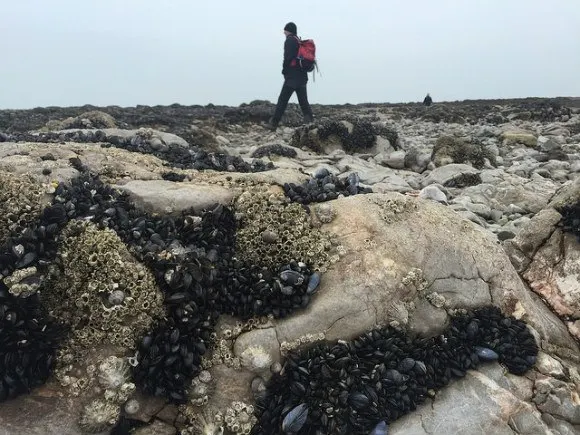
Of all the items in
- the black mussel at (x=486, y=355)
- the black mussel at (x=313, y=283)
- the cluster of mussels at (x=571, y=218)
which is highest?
the cluster of mussels at (x=571, y=218)

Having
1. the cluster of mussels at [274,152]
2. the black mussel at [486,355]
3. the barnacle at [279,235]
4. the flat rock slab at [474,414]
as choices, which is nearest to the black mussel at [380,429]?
the flat rock slab at [474,414]

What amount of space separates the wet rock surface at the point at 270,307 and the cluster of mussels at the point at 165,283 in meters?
0.01

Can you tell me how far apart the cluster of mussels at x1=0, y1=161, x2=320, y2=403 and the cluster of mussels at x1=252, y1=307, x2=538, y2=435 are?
1.92 ft

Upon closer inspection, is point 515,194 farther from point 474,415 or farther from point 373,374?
point 373,374

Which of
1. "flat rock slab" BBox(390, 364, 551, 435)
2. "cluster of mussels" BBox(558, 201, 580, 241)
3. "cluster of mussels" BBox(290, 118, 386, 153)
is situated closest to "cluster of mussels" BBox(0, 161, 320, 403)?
"flat rock slab" BBox(390, 364, 551, 435)

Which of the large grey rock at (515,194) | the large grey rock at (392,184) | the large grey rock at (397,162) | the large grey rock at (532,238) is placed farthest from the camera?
the large grey rock at (397,162)

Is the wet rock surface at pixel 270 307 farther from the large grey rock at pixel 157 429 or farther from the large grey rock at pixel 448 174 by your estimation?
the large grey rock at pixel 448 174

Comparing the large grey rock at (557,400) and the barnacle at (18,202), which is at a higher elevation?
the barnacle at (18,202)

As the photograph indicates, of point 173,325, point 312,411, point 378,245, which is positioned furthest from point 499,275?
point 173,325

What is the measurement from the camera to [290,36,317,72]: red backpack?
19.0m

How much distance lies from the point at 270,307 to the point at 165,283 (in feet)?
2.99

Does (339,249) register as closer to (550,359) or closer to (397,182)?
(550,359)

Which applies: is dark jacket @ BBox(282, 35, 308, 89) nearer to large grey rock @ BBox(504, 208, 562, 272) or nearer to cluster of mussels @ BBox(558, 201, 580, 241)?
large grey rock @ BBox(504, 208, 562, 272)

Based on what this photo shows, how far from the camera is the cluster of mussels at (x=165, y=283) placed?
3830 mm
